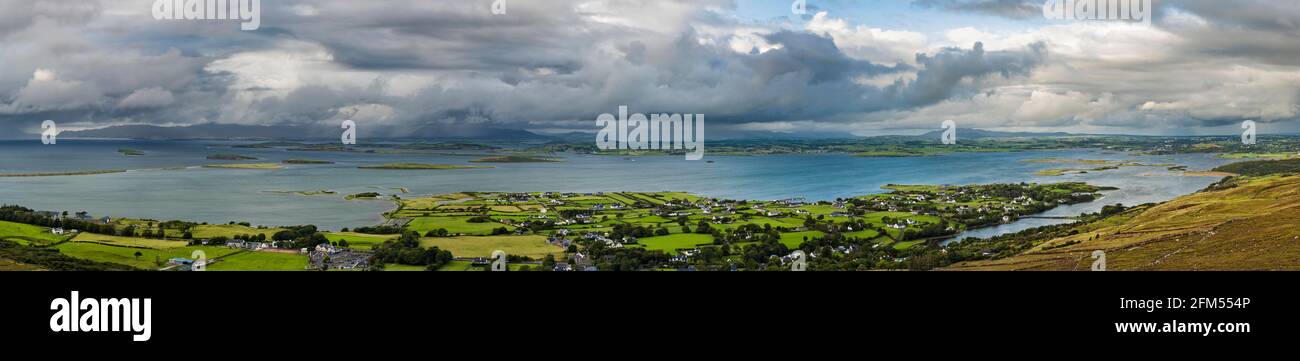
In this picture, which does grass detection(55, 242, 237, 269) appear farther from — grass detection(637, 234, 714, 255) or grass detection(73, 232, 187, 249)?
grass detection(637, 234, 714, 255)

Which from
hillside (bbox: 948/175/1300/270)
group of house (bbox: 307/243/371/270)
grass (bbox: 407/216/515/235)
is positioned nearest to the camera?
hillside (bbox: 948/175/1300/270)

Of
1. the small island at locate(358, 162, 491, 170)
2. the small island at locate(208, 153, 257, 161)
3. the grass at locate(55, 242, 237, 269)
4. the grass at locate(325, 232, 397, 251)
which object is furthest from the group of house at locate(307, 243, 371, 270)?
the small island at locate(208, 153, 257, 161)

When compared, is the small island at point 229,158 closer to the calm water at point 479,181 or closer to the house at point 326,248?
the calm water at point 479,181

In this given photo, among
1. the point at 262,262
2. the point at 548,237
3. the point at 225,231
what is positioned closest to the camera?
the point at 262,262

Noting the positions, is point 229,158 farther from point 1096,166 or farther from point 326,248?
point 1096,166

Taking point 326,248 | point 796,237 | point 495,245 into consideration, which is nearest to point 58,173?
point 326,248

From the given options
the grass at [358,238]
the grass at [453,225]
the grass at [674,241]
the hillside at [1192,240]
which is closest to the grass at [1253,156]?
the hillside at [1192,240]
